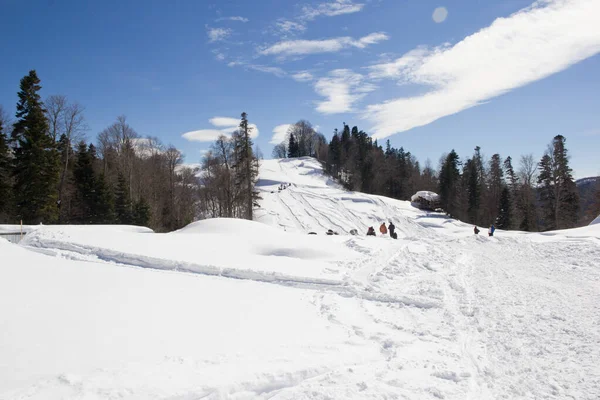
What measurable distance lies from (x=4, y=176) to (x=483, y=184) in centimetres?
7294

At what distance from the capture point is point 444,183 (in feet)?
204

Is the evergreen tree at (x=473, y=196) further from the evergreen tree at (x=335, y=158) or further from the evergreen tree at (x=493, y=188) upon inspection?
the evergreen tree at (x=335, y=158)

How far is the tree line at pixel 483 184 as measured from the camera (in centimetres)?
4197

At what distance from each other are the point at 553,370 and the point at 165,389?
535cm

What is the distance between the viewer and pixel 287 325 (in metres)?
6.24

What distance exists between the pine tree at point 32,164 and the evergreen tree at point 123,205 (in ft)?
23.1

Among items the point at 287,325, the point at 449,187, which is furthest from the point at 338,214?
the point at 287,325

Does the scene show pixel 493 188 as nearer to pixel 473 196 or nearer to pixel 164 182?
pixel 473 196

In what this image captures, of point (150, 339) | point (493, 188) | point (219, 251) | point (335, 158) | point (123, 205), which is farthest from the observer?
point (335, 158)

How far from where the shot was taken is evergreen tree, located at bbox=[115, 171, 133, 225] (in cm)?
3275

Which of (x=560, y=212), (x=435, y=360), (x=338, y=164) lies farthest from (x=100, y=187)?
(x=338, y=164)

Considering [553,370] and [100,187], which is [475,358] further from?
[100,187]

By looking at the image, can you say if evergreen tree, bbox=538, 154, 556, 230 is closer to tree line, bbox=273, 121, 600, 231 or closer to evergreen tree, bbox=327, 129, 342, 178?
tree line, bbox=273, 121, 600, 231

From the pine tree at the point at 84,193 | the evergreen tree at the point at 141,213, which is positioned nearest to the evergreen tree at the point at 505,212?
the evergreen tree at the point at 141,213
